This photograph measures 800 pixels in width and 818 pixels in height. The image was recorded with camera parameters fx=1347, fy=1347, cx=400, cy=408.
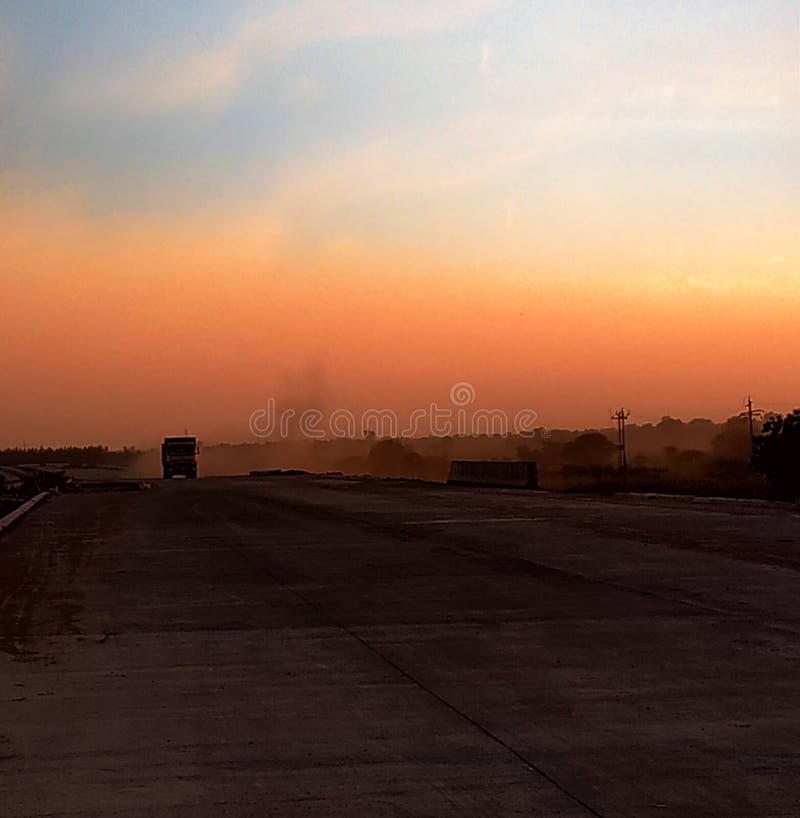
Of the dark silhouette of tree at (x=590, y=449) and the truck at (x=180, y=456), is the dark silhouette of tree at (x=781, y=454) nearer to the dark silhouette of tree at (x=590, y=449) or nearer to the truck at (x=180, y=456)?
the truck at (x=180, y=456)

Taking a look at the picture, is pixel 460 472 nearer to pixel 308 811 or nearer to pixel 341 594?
pixel 341 594

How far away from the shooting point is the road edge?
1151 inches

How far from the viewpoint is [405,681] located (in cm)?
1023

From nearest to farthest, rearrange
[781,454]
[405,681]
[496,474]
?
[405,681] → [781,454] → [496,474]

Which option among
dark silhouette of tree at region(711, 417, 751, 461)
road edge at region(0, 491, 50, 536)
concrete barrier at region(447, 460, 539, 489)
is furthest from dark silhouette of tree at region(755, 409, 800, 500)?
dark silhouette of tree at region(711, 417, 751, 461)

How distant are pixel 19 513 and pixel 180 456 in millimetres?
54304

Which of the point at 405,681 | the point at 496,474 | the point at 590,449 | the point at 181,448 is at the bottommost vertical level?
the point at 405,681

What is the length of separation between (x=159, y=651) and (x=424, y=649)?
233 centimetres

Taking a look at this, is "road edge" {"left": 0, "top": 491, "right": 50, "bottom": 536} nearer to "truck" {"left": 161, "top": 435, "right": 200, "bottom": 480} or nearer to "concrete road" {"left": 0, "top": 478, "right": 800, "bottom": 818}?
"concrete road" {"left": 0, "top": 478, "right": 800, "bottom": 818}

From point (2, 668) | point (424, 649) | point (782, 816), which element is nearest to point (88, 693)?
point (2, 668)

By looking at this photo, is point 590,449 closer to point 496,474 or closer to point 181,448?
point 181,448

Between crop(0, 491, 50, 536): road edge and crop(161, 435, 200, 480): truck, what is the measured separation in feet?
134

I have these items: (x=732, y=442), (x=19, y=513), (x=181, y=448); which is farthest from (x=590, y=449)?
(x=19, y=513)

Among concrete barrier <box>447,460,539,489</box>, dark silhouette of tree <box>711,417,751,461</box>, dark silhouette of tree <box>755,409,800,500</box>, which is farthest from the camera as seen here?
dark silhouette of tree <box>711,417,751,461</box>
